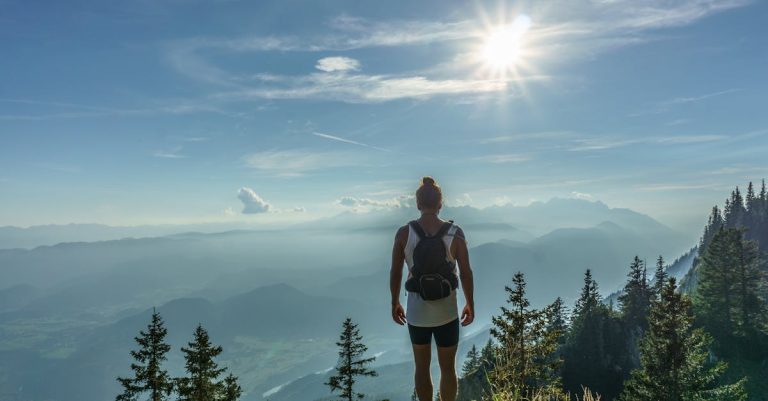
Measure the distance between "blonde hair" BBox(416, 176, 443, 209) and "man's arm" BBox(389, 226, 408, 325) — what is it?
0.43m

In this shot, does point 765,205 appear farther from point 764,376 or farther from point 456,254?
point 456,254

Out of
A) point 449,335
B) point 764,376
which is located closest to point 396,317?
point 449,335

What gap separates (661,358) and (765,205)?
111738mm

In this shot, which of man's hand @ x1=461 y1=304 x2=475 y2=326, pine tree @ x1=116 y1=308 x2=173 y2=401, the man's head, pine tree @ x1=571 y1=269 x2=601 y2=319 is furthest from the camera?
pine tree @ x1=571 y1=269 x2=601 y2=319

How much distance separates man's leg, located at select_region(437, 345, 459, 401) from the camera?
5812 mm

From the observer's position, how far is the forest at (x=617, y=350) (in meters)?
17.5

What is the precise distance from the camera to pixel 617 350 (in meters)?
46.3

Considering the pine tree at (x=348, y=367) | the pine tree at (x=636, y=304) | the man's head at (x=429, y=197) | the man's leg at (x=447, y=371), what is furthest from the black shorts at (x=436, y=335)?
the pine tree at (x=636, y=304)

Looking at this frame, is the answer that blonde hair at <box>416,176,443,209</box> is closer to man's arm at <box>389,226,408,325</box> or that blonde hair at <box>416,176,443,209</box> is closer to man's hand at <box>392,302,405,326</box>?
man's arm at <box>389,226,408,325</box>

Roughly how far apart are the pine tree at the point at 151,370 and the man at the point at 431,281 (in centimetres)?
2006

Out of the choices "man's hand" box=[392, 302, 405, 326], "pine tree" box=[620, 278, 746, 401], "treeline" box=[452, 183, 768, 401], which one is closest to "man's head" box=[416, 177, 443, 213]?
"man's hand" box=[392, 302, 405, 326]

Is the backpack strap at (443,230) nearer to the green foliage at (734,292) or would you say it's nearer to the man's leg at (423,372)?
the man's leg at (423,372)

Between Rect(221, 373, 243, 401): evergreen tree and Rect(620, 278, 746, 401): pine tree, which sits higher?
Rect(620, 278, 746, 401): pine tree

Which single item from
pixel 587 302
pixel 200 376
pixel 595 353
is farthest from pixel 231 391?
pixel 587 302
